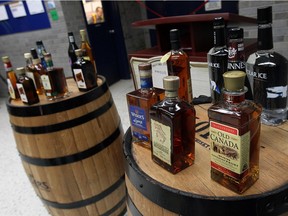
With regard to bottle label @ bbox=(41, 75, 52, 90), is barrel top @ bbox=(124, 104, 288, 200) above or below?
below

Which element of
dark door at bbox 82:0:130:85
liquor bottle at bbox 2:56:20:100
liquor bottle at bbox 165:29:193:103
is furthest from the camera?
dark door at bbox 82:0:130:85

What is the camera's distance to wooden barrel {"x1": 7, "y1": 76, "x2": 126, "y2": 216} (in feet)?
4.28

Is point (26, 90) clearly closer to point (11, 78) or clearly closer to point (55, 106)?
point (55, 106)

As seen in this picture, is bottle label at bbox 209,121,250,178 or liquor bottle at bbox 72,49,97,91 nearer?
bottle label at bbox 209,121,250,178

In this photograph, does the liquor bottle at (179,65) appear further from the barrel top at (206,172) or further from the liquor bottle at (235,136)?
the liquor bottle at (235,136)

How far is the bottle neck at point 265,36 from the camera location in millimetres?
810

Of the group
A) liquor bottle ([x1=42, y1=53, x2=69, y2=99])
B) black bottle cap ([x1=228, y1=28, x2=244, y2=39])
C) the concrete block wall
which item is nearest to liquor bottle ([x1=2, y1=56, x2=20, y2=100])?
liquor bottle ([x1=42, y1=53, x2=69, y2=99])

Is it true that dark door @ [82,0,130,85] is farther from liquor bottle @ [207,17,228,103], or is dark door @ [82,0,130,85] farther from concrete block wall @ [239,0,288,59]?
liquor bottle @ [207,17,228,103]

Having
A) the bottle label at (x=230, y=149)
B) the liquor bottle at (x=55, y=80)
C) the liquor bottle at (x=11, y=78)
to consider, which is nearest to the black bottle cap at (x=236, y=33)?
the bottle label at (x=230, y=149)

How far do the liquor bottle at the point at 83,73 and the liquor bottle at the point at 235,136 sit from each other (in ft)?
3.10

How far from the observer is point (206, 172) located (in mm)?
730

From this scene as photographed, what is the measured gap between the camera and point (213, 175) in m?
0.69

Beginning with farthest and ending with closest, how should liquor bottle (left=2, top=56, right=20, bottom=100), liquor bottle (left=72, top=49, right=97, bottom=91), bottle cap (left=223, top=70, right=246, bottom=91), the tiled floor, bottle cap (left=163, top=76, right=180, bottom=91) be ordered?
the tiled floor
liquor bottle (left=2, top=56, right=20, bottom=100)
liquor bottle (left=72, top=49, right=97, bottom=91)
bottle cap (left=163, top=76, right=180, bottom=91)
bottle cap (left=223, top=70, right=246, bottom=91)

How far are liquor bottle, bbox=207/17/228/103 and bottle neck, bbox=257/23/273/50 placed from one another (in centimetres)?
11
